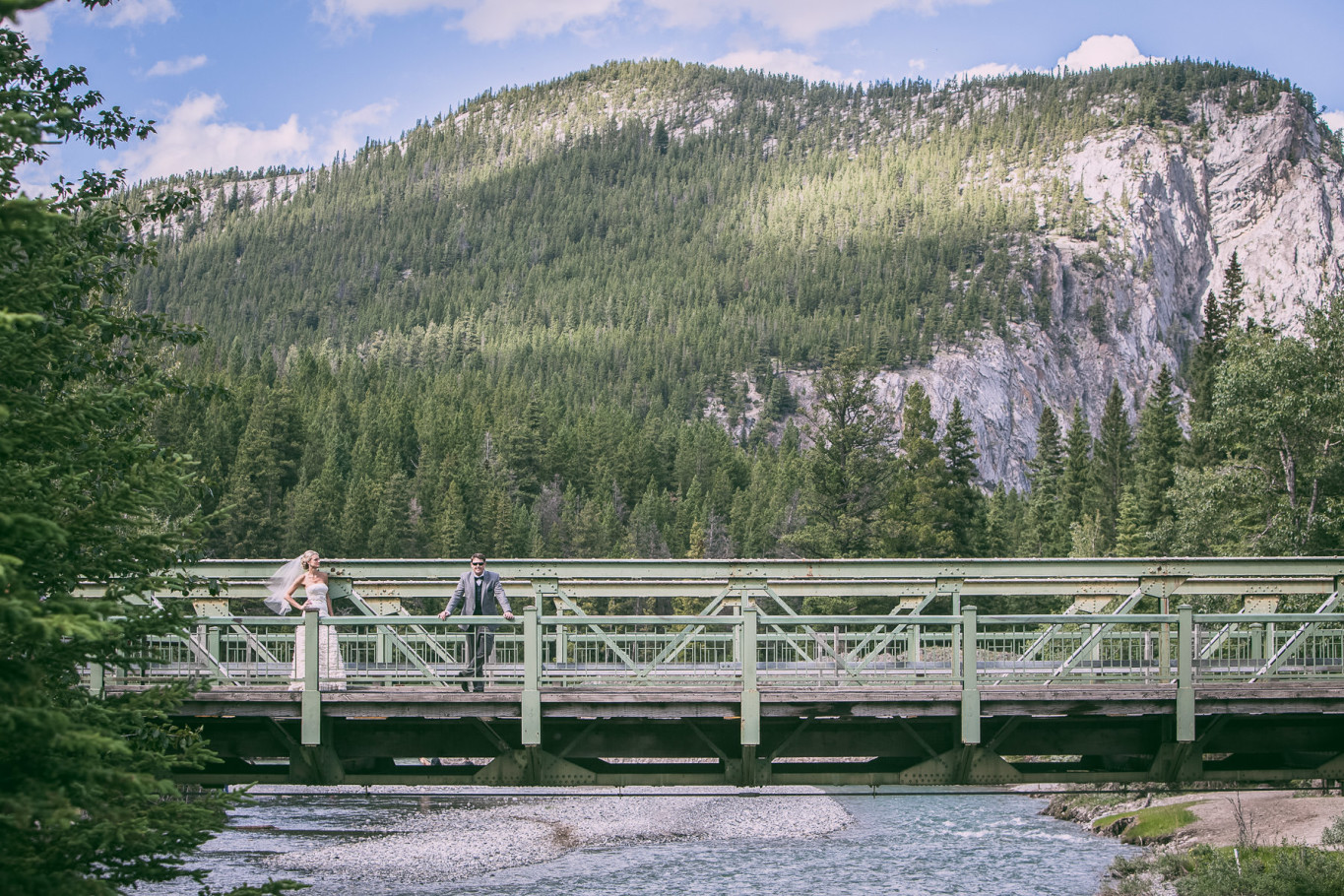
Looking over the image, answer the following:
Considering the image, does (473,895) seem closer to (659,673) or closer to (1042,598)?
(659,673)

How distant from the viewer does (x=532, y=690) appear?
15.7 metres

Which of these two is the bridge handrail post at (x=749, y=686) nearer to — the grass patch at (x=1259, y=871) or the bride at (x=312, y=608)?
the bride at (x=312, y=608)

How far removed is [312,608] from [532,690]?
9.77 feet

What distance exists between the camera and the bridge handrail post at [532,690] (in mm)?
15711

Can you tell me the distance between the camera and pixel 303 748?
52.5 feet

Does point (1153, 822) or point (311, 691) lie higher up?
point (311, 691)

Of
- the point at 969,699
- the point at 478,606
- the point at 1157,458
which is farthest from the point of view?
the point at 1157,458

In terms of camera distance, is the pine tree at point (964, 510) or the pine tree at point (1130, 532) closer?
the pine tree at point (964, 510)

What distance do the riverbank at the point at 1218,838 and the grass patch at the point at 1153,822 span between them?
0.02 meters

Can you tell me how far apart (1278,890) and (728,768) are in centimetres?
1256

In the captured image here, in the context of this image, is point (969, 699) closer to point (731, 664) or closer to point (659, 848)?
point (731, 664)

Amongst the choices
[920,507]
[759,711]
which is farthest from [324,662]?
[920,507]

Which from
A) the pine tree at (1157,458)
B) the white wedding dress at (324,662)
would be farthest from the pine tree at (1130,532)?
the white wedding dress at (324,662)

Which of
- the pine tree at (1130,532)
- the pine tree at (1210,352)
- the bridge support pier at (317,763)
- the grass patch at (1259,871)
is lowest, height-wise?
the grass patch at (1259,871)
